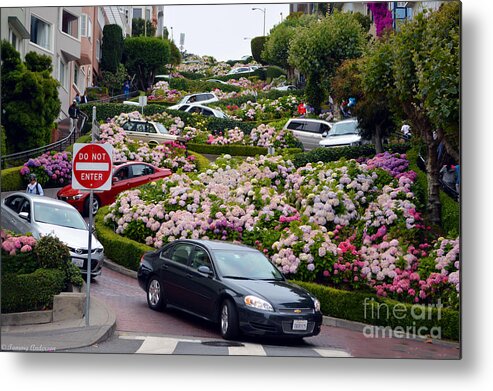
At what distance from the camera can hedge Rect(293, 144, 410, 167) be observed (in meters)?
15.5

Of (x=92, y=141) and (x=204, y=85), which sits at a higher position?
(x=204, y=85)

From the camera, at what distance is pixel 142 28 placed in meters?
14.6

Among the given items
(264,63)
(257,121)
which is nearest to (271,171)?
(257,121)

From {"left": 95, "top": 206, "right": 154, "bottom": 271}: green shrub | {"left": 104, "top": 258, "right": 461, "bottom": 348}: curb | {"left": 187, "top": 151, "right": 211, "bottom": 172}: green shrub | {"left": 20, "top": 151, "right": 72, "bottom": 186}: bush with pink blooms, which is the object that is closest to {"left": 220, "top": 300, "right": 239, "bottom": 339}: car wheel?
{"left": 104, "top": 258, "right": 461, "bottom": 348}: curb

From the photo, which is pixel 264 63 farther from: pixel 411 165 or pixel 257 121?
pixel 411 165

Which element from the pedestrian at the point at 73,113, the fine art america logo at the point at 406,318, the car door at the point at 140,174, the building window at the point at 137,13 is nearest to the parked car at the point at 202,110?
the car door at the point at 140,174

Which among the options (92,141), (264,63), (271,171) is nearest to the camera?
(92,141)

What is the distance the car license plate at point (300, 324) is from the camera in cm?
1248

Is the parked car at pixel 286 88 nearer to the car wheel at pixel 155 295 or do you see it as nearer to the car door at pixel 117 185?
the car door at pixel 117 185

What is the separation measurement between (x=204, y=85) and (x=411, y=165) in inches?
140

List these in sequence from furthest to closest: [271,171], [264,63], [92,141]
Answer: [271,171]
[264,63]
[92,141]

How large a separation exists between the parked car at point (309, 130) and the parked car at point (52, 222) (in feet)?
12.4

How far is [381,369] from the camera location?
1262 centimetres

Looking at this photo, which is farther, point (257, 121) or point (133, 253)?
point (257, 121)
